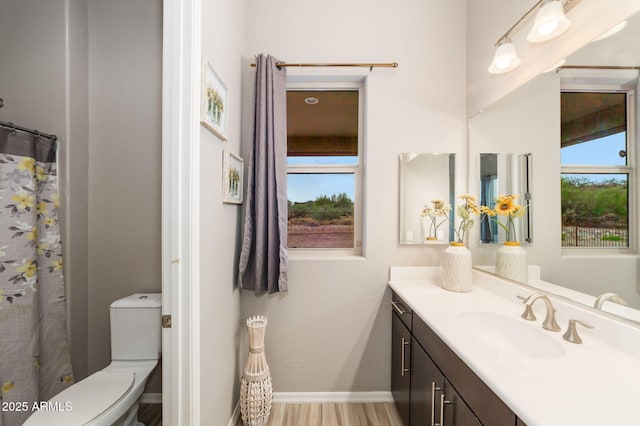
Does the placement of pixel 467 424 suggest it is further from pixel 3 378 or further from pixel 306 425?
pixel 3 378

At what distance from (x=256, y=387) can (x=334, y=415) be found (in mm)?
589

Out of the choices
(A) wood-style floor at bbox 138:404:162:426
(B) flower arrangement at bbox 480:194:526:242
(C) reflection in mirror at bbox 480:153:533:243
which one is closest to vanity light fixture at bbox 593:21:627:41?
(C) reflection in mirror at bbox 480:153:533:243

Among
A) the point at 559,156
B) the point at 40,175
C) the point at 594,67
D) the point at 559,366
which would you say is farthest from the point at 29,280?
the point at 594,67

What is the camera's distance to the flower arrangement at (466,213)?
1.67 meters

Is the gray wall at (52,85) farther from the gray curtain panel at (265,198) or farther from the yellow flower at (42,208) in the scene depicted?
the gray curtain panel at (265,198)

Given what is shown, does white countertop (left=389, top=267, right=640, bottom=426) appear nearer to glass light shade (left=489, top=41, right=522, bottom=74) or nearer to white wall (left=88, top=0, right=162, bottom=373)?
glass light shade (left=489, top=41, right=522, bottom=74)

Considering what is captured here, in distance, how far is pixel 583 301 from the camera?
106 cm

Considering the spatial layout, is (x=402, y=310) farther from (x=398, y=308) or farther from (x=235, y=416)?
(x=235, y=416)

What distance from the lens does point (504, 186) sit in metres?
1.53

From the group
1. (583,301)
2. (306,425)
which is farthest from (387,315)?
(583,301)

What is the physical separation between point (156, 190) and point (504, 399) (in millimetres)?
2056

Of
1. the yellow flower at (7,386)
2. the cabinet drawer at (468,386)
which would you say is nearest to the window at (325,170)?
the cabinet drawer at (468,386)

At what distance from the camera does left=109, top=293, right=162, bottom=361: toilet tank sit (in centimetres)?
149

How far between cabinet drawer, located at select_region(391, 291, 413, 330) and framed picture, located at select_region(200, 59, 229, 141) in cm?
143
